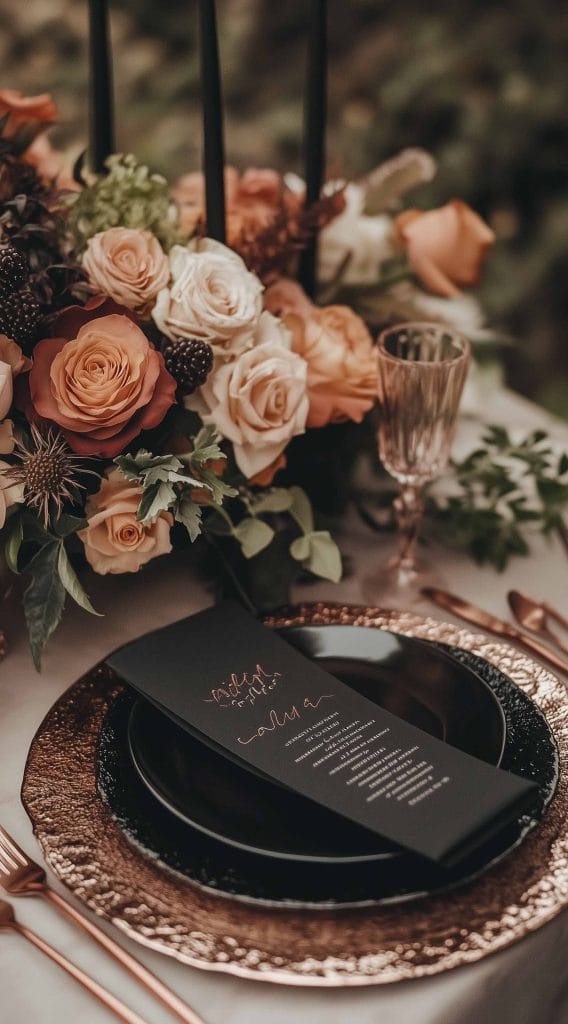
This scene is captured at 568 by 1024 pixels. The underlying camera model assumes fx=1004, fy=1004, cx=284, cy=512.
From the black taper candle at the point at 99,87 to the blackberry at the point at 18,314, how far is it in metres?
0.31

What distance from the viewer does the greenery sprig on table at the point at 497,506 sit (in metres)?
1.03

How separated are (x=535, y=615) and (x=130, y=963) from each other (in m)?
0.50

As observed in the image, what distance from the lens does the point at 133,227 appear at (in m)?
0.91

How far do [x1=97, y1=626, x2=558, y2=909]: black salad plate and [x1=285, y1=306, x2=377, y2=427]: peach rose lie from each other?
0.34m

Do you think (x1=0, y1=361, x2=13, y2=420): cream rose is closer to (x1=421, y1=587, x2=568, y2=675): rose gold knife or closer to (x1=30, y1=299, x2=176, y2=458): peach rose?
(x1=30, y1=299, x2=176, y2=458): peach rose

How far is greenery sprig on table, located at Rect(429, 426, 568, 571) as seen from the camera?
1.03 m

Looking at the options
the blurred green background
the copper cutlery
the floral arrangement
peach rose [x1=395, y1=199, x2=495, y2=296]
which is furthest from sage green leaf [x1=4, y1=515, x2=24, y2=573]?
the blurred green background

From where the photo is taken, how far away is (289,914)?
59 cm

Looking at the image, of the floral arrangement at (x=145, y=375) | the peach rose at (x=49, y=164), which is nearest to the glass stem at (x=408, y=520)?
the floral arrangement at (x=145, y=375)

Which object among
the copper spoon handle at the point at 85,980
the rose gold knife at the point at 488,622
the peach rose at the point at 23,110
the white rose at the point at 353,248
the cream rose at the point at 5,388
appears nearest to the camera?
the copper spoon handle at the point at 85,980

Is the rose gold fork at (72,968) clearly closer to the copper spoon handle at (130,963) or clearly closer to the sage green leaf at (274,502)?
the copper spoon handle at (130,963)

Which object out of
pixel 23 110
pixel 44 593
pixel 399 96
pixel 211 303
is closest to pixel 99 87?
pixel 23 110

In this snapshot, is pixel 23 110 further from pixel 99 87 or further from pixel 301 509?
pixel 301 509

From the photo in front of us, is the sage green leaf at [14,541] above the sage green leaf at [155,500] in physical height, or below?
below
